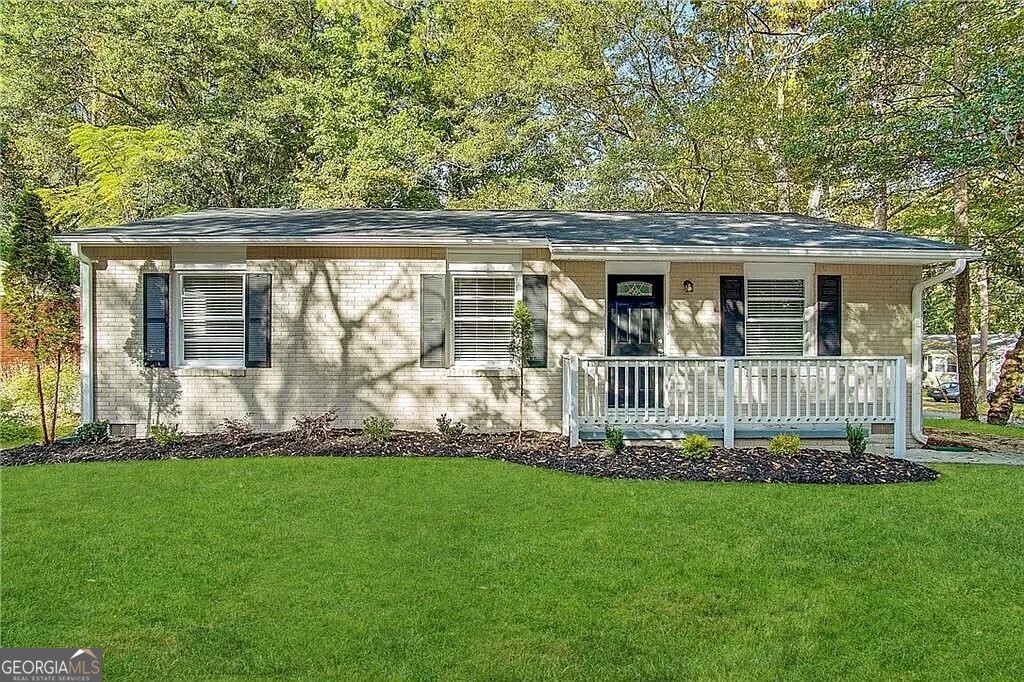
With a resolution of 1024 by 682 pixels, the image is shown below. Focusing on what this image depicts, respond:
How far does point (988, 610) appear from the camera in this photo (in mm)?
3818

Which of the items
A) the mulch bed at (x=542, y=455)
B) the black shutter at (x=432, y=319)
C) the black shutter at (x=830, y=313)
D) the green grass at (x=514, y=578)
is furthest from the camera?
the black shutter at (x=830, y=313)

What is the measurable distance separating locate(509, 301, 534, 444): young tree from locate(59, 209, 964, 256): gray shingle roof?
1.12 m

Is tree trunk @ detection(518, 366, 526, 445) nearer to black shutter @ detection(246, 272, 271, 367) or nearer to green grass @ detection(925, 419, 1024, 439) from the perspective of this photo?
black shutter @ detection(246, 272, 271, 367)

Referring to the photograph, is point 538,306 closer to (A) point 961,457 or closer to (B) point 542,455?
(B) point 542,455

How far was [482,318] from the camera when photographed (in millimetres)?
9375

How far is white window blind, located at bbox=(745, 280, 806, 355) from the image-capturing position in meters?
9.56

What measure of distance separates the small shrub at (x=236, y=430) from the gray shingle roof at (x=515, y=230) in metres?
2.49

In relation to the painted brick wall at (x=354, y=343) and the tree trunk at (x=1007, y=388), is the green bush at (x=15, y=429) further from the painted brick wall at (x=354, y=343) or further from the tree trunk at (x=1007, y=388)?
the tree trunk at (x=1007, y=388)

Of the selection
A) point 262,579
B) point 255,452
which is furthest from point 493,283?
point 262,579

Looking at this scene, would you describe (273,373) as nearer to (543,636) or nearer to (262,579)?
(262,579)

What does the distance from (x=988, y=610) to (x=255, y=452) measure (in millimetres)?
7367

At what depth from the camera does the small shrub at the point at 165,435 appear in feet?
27.2

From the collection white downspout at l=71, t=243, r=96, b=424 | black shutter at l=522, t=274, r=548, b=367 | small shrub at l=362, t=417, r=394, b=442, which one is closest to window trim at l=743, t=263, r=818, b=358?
black shutter at l=522, t=274, r=548, b=367

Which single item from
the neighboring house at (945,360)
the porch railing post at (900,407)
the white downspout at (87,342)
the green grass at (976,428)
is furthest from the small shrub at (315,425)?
the neighboring house at (945,360)
